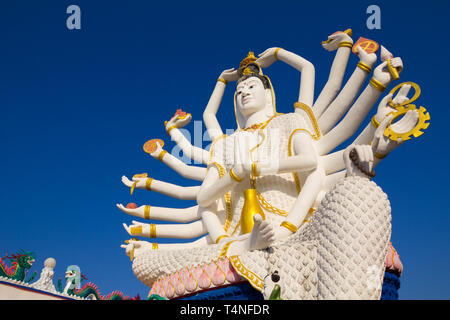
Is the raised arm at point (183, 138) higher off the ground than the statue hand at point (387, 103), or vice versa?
the raised arm at point (183, 138)

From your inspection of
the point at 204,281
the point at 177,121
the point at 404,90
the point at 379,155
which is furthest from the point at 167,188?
the point at 404,90

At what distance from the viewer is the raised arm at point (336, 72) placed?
6749mm

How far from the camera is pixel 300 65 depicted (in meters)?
7.20

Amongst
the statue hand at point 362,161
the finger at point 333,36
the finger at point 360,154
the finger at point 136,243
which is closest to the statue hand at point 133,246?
the finger at point 136,243

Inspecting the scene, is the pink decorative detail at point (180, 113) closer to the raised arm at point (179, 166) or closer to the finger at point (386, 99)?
the raised arm at point (179, 166)

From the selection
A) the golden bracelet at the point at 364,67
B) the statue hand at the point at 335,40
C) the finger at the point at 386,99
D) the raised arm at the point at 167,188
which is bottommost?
the finger at the point at 386,99

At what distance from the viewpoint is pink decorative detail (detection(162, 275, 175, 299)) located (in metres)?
5.03

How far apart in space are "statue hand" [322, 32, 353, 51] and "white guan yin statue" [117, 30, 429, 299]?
2cm

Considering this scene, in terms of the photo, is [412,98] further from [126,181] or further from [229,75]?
[126,181]

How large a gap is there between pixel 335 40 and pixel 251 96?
1522 millimetres

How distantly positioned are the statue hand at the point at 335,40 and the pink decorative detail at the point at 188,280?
4087mm

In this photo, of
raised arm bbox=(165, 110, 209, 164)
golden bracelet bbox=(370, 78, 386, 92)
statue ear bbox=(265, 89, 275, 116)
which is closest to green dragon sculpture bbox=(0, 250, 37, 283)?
raised arm bbox=(165, 110, 209, 164)

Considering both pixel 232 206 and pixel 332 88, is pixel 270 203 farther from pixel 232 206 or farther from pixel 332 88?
pixel 332 88
